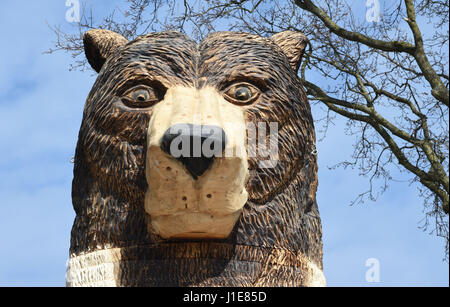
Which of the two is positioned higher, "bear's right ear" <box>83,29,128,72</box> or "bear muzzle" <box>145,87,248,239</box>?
"bear's right ear" <box>83,29,128,72</box>

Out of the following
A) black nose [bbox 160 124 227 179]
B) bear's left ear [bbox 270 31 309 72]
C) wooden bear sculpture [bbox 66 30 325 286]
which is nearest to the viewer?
black nose [bbox 160 124 227 179]

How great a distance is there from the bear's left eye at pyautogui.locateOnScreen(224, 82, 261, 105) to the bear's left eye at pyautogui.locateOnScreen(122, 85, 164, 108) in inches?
11.5

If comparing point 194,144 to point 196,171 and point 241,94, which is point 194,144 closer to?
point 196,171

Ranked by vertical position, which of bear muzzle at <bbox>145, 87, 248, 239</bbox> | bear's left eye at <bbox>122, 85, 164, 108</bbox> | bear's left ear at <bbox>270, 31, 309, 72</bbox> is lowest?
bear muzzle at <bbox>145, 87, 248, 239</bbox>

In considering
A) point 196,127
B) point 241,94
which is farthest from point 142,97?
point 196,127

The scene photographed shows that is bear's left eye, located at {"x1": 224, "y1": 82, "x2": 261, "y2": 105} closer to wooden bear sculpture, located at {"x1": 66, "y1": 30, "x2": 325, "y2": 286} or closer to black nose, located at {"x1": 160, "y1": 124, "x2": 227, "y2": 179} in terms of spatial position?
wooden bear sculpture, located at {"x1": 66, "y1": 30, "x2": 325, "y2": 286}

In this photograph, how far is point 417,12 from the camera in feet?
24.6

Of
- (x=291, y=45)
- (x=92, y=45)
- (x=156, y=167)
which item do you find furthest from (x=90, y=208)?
(x=291, y=45)

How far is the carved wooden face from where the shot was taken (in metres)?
3.21

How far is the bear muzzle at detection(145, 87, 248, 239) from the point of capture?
3.15 meters

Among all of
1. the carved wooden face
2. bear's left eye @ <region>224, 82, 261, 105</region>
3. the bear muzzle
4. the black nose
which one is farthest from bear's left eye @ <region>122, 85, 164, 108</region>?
the black nose

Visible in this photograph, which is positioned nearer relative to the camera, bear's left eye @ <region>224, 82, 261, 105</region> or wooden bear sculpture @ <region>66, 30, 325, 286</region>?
wooden bear sculpture @ <region>66, 30, 325, 286</region>

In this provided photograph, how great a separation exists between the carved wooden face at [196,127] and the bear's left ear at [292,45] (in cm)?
4

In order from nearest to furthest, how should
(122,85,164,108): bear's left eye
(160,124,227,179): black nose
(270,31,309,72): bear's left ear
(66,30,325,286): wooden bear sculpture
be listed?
(160,124,227,179): black nose, (66,30,325,286): wooden bear sculpture, (122,85,164,108): bear's left eye, (270,31,309,72): bear's left ear
